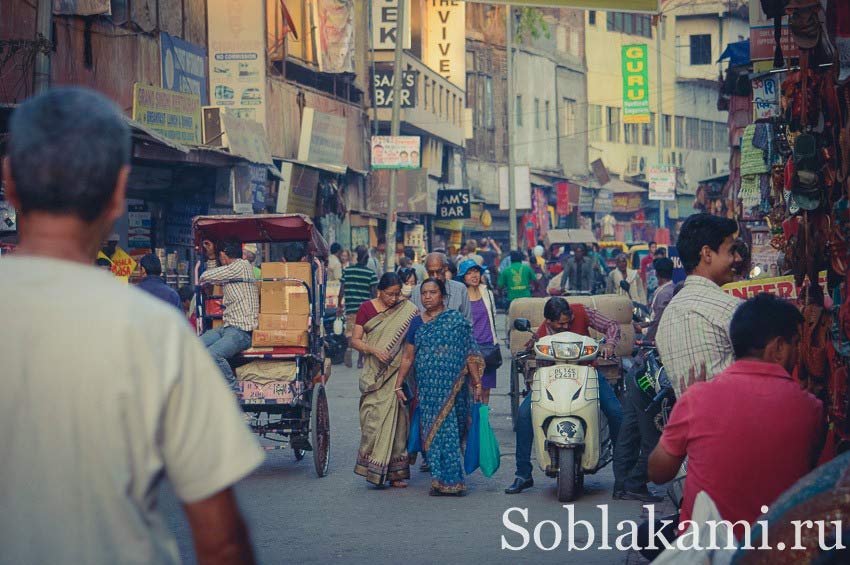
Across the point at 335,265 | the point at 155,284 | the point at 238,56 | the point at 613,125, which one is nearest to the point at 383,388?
the point at 155,284

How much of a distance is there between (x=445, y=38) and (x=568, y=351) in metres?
37.5

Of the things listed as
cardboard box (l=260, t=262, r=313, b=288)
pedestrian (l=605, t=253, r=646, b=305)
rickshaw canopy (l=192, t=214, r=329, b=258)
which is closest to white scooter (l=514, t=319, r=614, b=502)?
cardboard box (l=260, t=262, r=313, b=288)

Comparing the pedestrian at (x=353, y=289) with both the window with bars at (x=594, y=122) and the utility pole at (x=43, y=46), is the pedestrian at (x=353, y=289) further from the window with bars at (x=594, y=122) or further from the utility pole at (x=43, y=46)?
the window with bars at (x=594, y=122)

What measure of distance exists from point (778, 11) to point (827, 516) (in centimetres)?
482

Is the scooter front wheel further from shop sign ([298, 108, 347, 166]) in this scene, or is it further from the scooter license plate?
shop sign ([298, 108, 347, 166])

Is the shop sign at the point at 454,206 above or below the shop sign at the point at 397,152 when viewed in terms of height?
below

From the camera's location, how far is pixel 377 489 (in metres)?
10.3

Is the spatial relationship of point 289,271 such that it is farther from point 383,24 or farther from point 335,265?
point 383,24

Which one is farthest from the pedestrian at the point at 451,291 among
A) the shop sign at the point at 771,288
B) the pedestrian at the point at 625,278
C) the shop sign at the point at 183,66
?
the pedestrian at the point at 625,278

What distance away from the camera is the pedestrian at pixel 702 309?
18.2 ft

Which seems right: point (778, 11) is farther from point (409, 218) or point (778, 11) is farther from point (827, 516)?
point (409, 218)

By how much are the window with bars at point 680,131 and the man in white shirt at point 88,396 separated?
71.8 m

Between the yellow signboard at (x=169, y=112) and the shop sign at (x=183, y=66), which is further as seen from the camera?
the shop sign at (x=183, y=66)

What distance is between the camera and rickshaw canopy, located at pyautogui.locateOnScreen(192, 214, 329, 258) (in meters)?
11.6
